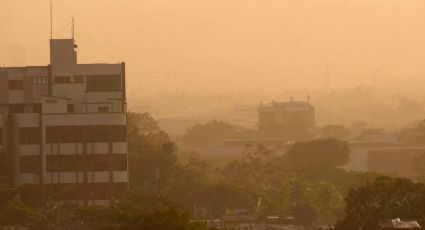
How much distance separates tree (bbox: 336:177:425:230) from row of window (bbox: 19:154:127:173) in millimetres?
20590

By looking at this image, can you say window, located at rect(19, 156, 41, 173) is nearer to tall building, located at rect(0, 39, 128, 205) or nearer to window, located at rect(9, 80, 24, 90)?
tall building, located at rect(0, 39, 128, 205)

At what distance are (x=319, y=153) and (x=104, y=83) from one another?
225 feet

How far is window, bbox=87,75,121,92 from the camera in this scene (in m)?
93.0

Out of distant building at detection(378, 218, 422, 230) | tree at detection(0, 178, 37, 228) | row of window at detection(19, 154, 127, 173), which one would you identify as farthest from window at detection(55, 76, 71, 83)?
distant building at detection(378, 218, 422, 230)

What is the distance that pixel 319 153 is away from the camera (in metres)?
159

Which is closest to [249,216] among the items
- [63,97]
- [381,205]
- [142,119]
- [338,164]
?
[63,97]

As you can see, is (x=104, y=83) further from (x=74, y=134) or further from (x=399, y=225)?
(x=399, y=225)

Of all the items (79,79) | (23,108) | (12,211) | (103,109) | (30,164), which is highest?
(79,79)

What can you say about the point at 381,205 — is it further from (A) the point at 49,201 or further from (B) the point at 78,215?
(A) the point at 49,201

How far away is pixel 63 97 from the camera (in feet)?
304

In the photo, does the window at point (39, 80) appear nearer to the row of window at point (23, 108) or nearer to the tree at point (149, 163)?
the row of window at point (23, 108)

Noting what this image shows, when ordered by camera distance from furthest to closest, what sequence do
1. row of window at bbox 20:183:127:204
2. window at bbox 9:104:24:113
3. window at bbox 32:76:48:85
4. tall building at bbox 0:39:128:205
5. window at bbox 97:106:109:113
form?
window at bbox 32:76:48:85 → window at bbox 97:106:109:113 → window at bbox 9:104:24:113 → tall building at bbox 0:39:128:205 → row of window at bbox 20:183:127:204

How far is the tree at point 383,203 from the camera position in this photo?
6625cm

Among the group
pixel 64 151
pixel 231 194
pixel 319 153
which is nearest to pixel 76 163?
pixel 64 151
